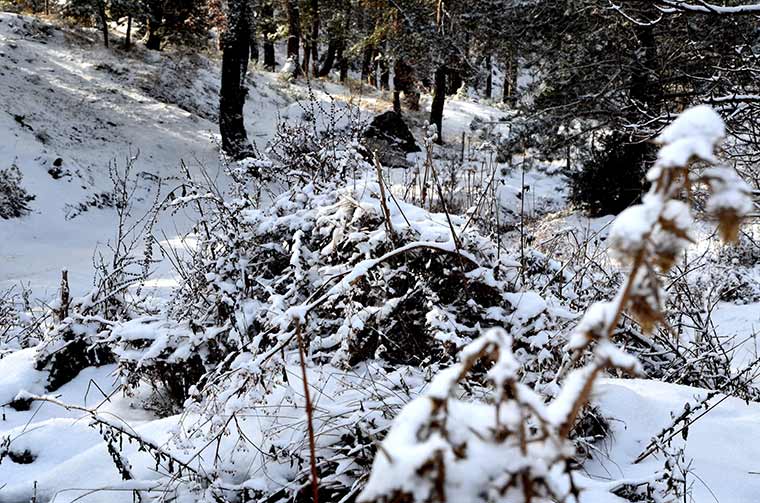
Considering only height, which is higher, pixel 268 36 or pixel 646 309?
pixel 268 36

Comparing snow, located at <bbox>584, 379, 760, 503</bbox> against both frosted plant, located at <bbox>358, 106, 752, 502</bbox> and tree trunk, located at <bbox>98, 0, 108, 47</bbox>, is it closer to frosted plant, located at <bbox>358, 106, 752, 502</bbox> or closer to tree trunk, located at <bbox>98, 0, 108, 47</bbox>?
frosted plant, located at <bbox>358, 106, 752, 502</bbox>

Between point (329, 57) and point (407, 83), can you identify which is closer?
point (407, 83)

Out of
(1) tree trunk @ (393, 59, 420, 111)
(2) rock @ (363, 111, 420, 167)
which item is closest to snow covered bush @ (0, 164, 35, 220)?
(2) rock @ (363, 111, 420, 167)

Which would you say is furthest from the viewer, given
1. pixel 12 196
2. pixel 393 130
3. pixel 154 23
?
pixel 154 23

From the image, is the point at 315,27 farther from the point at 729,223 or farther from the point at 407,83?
the point at 729,223

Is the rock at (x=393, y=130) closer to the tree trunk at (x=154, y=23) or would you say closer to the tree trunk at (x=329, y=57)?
the tree trunk at (x=154, y=23)

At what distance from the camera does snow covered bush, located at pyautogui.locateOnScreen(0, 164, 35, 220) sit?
8.66 m

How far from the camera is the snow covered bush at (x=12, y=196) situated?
28.4ft

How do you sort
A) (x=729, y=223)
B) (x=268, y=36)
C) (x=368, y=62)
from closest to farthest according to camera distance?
(x=729, y=223) < (x=268, y=36) < (x=368, y=62)

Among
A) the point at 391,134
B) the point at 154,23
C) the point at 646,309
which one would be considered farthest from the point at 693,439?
the point at 154,23

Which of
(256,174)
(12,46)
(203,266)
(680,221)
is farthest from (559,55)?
(12,46)

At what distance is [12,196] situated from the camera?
8867mm

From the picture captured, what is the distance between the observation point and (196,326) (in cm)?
290

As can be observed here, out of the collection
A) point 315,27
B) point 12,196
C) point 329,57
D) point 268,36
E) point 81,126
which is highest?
point 315,27
